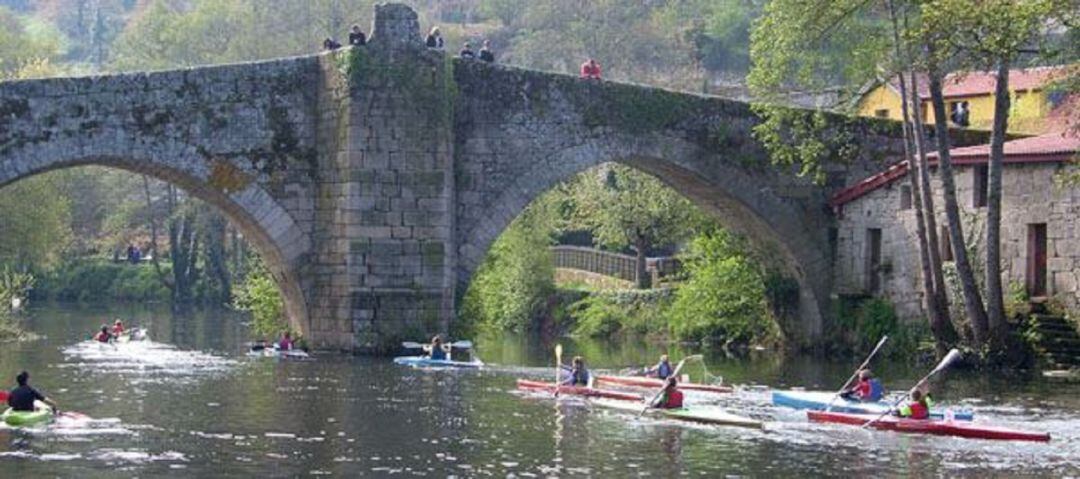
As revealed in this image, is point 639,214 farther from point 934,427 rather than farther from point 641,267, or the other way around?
point 934,427

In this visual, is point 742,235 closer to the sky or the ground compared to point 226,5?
closer to the ground

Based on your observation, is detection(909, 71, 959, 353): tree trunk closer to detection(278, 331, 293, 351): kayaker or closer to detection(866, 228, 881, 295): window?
detection(866, 228, 881, 295): window

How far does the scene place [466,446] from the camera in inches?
958

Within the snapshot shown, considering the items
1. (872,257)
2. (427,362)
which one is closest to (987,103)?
(872,257)

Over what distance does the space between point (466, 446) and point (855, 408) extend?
6751mm

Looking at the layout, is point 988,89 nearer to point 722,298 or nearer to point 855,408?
point 722,298

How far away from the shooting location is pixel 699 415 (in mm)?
27547

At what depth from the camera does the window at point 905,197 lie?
134ft

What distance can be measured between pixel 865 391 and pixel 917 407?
2320mm

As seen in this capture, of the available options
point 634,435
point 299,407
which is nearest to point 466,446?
point 634,435

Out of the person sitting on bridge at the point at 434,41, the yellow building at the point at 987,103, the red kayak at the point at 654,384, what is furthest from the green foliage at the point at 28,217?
the red kayak at the point at 654,384

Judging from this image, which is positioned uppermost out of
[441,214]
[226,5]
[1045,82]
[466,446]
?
[226,5]

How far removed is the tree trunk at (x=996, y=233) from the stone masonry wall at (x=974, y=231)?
4.44 ft

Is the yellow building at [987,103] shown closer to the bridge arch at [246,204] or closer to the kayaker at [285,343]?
the bridge arch at [246,204]
